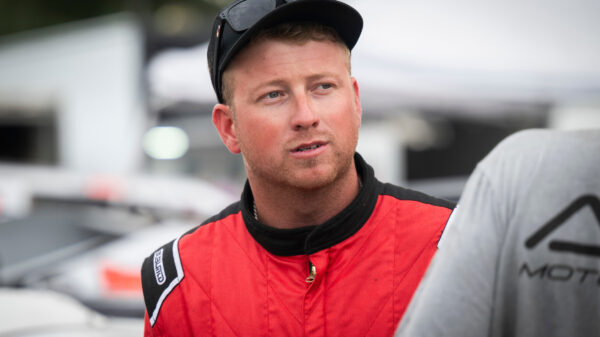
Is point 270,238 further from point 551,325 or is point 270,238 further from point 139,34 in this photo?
point 139,34

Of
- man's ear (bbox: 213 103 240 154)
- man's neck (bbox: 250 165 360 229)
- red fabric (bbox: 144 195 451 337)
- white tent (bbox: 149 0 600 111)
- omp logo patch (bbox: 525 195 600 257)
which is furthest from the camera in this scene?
white tent (bbox: 149 0 600 111)

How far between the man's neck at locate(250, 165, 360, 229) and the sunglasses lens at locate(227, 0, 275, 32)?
44 centimetres

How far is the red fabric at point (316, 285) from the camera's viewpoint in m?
1.32

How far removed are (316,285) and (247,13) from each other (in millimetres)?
718

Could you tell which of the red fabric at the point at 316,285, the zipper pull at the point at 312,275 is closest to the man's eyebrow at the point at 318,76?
the red fabric at the point at 316,285

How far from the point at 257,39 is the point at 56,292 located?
3066 mm

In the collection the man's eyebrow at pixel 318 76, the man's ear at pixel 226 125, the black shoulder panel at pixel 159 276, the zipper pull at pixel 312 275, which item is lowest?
the black shoulder panel at pixel 159 276

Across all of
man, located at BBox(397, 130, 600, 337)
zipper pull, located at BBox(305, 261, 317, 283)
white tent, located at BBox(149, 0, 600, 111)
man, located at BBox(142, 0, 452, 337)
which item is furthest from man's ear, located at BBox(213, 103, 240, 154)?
white tent, located at BBox(149, 0, 600, 111)

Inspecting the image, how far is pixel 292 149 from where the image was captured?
4.55ft

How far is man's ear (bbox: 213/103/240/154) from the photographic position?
160 centimetres

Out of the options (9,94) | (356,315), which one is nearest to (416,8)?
(356,315)

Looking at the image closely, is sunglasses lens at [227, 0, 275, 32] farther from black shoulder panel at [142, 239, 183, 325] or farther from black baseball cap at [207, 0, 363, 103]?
black shoulder panel at [142, 239, 183, 325]

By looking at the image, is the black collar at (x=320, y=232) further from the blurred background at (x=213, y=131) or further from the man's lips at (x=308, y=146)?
the blurred background at (x=213, y=131)

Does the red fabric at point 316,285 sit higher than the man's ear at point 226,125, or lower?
lower
